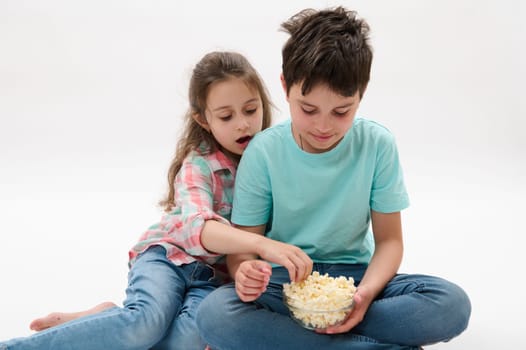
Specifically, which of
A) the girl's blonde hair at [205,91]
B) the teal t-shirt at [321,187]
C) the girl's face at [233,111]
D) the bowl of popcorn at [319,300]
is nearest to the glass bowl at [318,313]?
the bowl of popcorn at [319,300]

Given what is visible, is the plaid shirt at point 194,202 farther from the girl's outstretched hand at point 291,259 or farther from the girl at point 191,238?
the girl's outstretched hand at point 291,259

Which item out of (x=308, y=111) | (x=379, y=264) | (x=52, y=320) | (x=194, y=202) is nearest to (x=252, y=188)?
(x=194, y=202)

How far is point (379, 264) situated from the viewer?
2209 millimetres

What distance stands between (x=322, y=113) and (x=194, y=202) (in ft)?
1.73

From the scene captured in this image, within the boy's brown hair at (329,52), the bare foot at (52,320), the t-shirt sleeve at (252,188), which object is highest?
the boy's brown hair at (329,52)

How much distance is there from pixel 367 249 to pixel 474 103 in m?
2.27

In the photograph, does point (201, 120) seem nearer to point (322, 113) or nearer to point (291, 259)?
point (322, 113)

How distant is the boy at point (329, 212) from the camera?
2.04m

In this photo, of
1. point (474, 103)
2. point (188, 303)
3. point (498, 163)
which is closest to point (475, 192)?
point (498, 163)

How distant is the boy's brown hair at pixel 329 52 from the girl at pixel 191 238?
36cm

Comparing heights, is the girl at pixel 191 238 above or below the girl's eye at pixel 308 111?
below

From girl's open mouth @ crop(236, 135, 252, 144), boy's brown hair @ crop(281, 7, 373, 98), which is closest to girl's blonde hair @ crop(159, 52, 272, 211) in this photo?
girl's open mouth @ crop(236, 135, 252, 144)

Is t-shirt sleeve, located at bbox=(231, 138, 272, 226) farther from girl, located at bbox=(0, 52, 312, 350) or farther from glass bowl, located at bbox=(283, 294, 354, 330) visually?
glass bowl, located at bbox=(283, 294, 354, 330)

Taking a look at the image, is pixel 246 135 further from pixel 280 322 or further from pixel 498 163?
pixel 498 163
